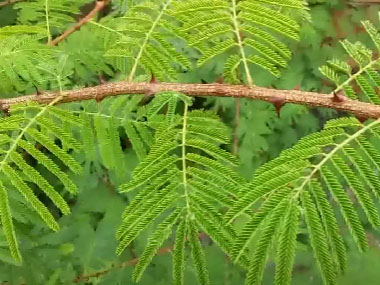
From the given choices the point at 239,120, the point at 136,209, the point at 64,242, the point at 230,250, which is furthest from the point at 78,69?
the point at 230,250

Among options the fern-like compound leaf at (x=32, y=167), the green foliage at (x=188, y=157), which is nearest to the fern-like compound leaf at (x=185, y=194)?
the green foliage at (x=188, y=157)

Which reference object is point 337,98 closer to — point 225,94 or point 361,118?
point 361,118

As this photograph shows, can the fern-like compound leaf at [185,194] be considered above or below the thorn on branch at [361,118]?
below

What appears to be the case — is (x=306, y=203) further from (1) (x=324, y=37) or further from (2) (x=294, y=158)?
(1) (x=324, y=37)

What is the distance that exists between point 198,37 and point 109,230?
1.31 meters

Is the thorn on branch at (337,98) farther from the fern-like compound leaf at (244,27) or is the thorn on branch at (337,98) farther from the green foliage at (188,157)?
the fern-like compound leaf at (244,27)

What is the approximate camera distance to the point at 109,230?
7.22 ft

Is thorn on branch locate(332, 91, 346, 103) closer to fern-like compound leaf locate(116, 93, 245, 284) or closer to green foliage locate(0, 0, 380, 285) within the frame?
green foliage locate(0, 0, 380, 285)

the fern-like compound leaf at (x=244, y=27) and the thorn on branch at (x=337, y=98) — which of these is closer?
the thorn on branch at (x=337, y=98)

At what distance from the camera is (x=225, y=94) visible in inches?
38.8

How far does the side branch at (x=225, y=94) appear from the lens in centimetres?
91

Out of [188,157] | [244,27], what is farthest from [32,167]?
[244,27]

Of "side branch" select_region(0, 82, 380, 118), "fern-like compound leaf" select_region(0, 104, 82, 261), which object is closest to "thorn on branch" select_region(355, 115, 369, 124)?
"side branch" select_region(0, 82, 380, 118)

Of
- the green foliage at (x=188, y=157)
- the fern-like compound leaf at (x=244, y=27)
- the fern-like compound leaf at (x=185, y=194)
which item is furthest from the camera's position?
the fern-like compound leaf at (x=244, y=27)
